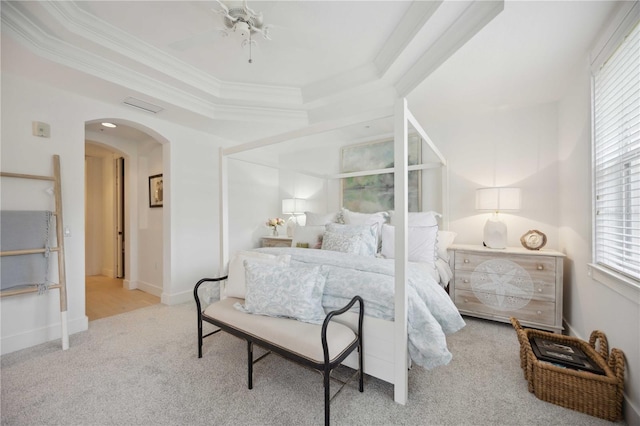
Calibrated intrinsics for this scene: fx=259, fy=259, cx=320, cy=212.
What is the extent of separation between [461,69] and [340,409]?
2726mm

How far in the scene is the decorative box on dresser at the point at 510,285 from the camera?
7.84 ft

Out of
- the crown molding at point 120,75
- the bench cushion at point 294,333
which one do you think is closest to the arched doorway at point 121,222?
the crown molding at point 120,75

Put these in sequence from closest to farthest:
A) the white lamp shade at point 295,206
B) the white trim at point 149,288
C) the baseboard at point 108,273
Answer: the white trim at point 149,288, the white lamp shade at point 295,206, the baseboard at point 108,273

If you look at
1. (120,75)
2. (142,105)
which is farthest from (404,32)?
(142,105)

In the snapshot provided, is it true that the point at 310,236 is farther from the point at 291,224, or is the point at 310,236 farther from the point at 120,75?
the point at 120,75

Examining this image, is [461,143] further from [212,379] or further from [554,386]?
[212,379]

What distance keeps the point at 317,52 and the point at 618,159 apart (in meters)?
2.40

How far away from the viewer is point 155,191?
3957 millimetres

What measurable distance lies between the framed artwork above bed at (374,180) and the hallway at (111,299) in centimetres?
322

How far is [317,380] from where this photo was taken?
5.91 feet

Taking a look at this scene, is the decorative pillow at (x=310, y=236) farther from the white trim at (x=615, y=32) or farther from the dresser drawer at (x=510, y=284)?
the white trim at (x=615, y=32)

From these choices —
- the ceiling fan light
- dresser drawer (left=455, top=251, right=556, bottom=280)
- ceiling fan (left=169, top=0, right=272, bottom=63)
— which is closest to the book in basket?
dresser drawer (left=455, top=251, right=556, bottom=280)

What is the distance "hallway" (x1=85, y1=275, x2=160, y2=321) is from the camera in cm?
319

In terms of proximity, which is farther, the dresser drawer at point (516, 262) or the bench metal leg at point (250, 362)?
the dresser drawer at point (516, 262)
